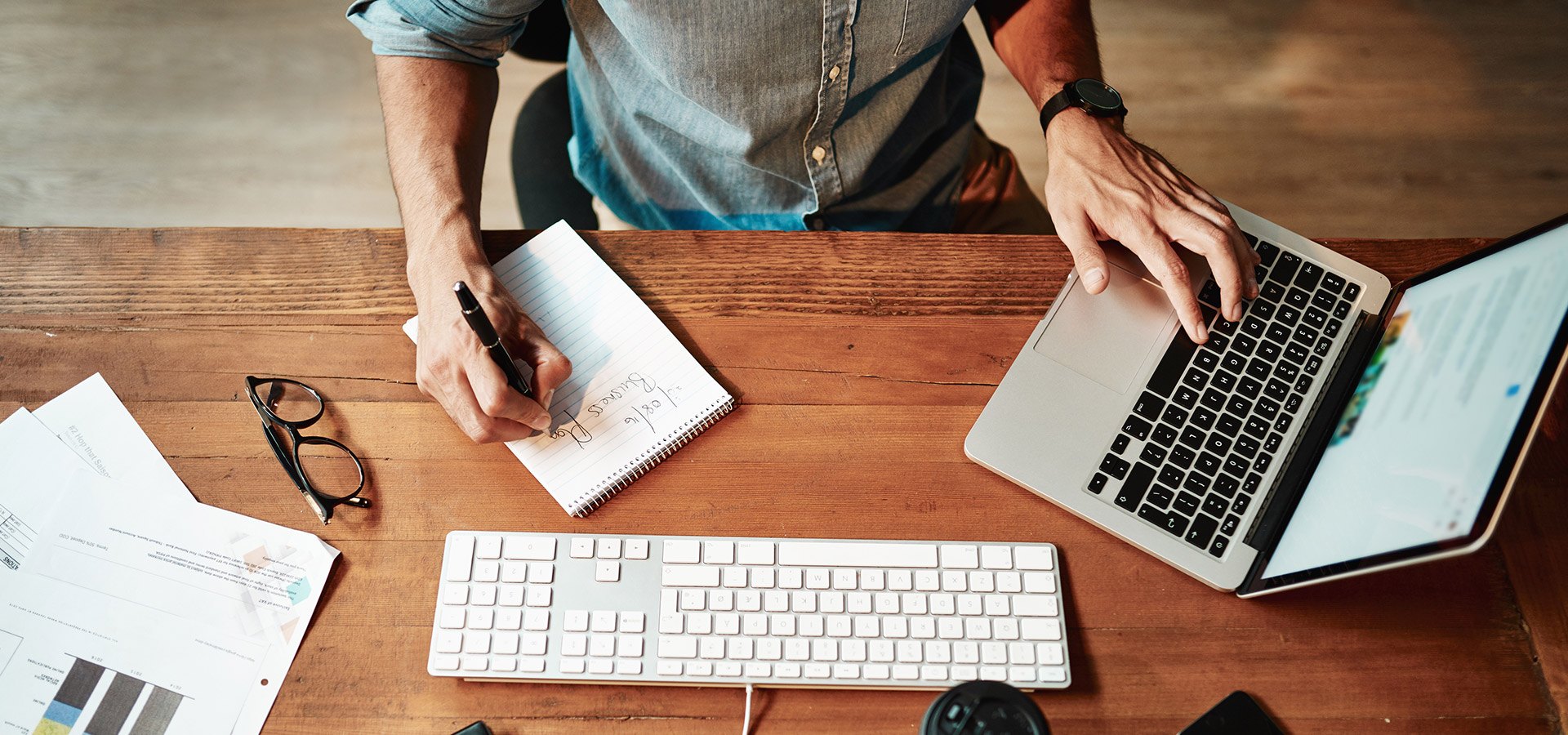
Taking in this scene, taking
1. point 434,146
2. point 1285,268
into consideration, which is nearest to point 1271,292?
point 1285,268

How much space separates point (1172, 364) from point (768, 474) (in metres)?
0.40

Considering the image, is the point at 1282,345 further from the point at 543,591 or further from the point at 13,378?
the point at 13,378

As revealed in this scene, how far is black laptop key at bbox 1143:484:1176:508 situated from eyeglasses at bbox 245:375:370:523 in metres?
0.70

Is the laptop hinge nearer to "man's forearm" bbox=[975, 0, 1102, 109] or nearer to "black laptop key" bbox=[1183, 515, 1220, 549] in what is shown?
"black laptop key" bbox=[1183, 515, 1220, 549]

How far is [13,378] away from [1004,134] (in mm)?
1909

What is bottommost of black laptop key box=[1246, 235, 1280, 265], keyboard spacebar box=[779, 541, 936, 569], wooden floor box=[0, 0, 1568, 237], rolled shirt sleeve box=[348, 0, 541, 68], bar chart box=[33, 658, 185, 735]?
wooden floor box=[0, 0, 1568, 237]

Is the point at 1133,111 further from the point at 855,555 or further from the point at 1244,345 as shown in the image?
the point at 855,555

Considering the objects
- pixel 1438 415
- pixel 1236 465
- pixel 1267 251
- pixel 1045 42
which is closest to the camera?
pixel 1438 415

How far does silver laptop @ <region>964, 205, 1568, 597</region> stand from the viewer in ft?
2.00

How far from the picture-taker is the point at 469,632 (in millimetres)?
692

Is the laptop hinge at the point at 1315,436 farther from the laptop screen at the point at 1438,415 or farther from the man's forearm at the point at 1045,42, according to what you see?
the man's forearm at the point at 1045,42

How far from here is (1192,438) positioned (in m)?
0.77

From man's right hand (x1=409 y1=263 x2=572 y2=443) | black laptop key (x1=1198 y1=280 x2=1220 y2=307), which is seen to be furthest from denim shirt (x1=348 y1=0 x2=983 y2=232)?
black laptop key (x1=1198 y1=280 x2=1220 y2=307)

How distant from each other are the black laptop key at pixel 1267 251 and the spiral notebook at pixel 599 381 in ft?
1.82
